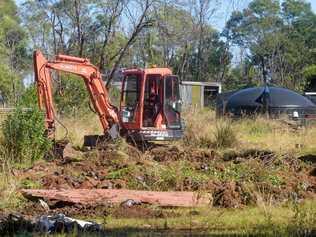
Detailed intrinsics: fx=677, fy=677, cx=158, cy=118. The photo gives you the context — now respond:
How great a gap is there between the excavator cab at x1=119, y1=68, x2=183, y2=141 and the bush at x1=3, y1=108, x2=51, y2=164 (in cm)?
409

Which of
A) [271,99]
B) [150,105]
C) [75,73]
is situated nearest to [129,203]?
[75,73]

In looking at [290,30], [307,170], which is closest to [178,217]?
[307,170]

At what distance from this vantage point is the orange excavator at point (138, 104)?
66.7 feet

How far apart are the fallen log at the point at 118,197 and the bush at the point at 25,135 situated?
5.44 meters

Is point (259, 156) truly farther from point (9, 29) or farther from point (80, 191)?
point (9, 29)

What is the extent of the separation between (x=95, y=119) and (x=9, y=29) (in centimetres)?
2685

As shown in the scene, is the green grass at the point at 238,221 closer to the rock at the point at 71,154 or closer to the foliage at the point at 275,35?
the rock at the point at 71,154

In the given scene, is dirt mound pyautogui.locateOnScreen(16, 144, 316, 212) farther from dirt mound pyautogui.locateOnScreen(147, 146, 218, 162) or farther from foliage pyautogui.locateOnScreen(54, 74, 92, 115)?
foliage pyautogui.locateOnScreen(54, 74, 92, 115)

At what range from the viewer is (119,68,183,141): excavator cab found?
2056cm

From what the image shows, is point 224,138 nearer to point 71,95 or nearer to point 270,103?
point 71,95

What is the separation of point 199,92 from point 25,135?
39875 mm

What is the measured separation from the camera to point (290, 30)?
7506 centimetres

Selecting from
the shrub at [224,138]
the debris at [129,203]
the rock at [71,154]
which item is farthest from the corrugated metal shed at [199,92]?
the debris at [129,203]

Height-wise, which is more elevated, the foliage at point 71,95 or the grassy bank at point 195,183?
the foliage at point 71,95
